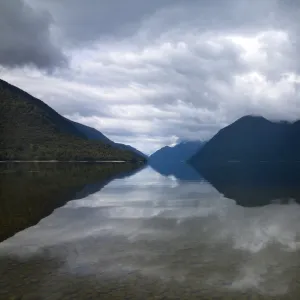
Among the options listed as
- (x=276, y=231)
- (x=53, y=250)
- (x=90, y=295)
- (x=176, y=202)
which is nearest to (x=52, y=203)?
(x=176, y=202)

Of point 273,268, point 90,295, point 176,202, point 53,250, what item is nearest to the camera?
point 90,295

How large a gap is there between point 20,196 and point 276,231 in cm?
4508

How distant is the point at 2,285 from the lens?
69.9 ft

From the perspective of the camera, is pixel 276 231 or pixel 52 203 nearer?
pixel 276 231

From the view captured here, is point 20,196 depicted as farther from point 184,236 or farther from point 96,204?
point 184,236

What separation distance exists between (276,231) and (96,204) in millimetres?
30744

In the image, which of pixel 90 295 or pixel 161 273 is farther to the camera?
pixel 161 273

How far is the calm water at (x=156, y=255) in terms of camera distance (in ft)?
69.1

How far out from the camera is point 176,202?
6234 centimetres

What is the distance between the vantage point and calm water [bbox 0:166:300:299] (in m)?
21.0

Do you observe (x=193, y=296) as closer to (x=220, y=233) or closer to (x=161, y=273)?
(x=161, y=273)

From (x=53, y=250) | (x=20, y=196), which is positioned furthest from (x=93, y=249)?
(x=20, y=196)

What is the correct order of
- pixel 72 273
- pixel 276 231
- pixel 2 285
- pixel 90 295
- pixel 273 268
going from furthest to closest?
pixel 276 231
pixel 273 268
pixel 72 273
pixel 2 285
pixel 90 295

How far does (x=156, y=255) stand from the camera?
2888 centimetres
